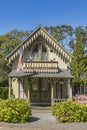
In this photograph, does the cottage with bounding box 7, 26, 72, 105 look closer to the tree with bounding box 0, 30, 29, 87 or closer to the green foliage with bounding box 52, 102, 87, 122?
the green foliage with bounding box 52, 102, 87, 122

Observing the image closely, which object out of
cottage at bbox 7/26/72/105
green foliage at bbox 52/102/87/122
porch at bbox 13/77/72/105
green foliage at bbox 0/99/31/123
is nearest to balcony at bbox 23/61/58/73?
cottage at bbox 7/26/72/105

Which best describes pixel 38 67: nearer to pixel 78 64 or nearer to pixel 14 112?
pixel 14 112

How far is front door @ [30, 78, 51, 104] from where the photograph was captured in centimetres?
2902

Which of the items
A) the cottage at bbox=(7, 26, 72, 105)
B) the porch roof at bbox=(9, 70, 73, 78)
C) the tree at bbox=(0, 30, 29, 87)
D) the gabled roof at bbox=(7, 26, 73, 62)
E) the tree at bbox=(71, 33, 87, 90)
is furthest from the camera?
the tree at bbox=(0, 30, 29, 87)

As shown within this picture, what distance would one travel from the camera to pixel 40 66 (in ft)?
91.2

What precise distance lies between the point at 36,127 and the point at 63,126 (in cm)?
155

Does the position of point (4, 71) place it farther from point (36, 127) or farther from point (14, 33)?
point (36, 127)

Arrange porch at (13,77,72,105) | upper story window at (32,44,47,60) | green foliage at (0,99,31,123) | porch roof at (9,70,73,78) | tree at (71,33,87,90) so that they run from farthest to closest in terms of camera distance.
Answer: tree at (71,33,87,90) → upper story window at (32,44,47,60) → porch at (13,77,72,105) → porch roof at (9,70,73,78) → green foliage at (0,99,31,123)

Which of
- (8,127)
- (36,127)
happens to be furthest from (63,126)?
(8,127)

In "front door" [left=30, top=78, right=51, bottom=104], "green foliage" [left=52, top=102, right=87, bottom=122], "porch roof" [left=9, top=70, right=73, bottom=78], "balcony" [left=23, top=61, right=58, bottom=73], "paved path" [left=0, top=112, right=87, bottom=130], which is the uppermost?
"balcony" [left=23, top=61, right=58, bottom=73]

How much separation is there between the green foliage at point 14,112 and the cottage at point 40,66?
35.5ft

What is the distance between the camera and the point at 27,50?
2952 cm

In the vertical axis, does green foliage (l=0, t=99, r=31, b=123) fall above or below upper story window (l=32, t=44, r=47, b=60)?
below

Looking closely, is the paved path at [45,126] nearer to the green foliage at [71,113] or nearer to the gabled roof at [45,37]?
the green foliage at [71,113]
